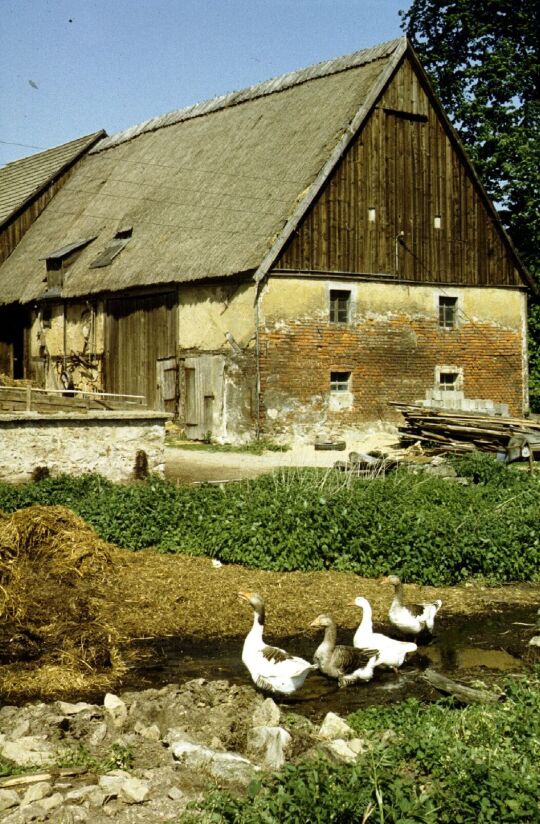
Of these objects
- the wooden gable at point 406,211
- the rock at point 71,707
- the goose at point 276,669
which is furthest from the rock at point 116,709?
the wooden gable at point 406,211

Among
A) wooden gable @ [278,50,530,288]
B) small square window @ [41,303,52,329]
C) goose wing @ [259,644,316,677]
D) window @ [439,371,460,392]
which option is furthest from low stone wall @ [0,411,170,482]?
small square window @ [41,303,52,329]

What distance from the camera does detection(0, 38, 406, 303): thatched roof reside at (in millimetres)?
23516

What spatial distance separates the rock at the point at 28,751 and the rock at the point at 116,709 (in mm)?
548

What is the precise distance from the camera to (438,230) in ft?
83.9

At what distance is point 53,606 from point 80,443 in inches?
238

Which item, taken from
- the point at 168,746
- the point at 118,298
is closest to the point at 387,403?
the point at 118,298

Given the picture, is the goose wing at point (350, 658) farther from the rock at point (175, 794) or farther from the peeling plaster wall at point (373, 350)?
the peeling plaster wall at point (373, 350)

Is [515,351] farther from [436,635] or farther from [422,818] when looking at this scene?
[422,818]

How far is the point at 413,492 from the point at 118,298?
14.3 metres

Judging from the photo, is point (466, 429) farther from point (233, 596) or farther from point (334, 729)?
point (334, 729)

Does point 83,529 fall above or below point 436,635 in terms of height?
above

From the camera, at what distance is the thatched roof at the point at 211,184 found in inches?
926

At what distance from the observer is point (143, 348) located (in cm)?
2591

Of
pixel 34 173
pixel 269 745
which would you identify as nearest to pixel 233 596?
pixel 269 745
